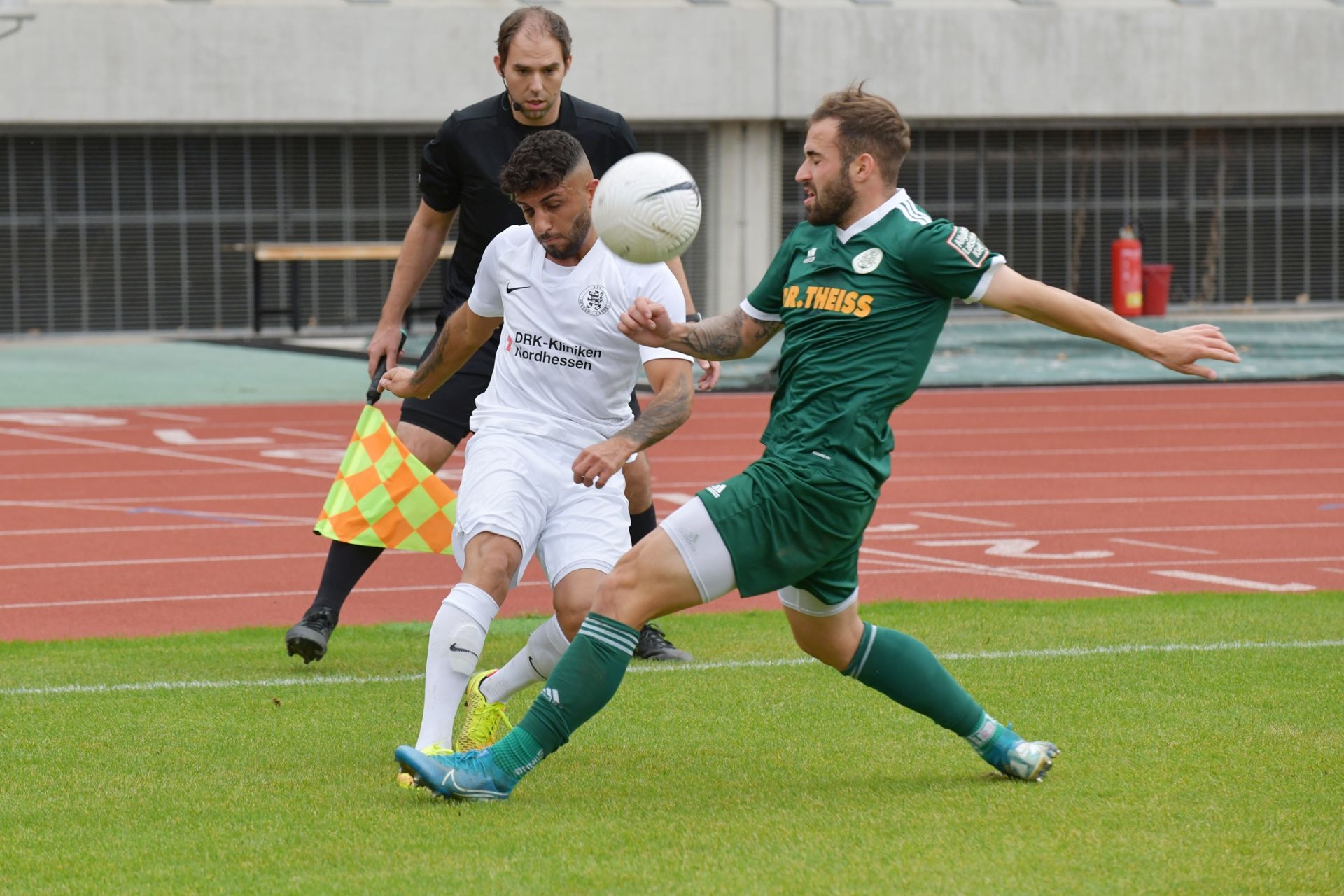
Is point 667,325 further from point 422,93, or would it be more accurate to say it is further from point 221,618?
point 422,93

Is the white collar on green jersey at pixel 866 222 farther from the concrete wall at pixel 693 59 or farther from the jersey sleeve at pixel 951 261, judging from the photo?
the concrete wall at pixel 693 59

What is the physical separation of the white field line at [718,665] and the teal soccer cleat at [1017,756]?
81.2 inches

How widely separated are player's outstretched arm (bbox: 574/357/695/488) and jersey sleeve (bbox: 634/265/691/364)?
2 cm

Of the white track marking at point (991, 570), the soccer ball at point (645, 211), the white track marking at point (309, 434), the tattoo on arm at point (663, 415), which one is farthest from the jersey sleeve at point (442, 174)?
the white track marking at point (309, 434)

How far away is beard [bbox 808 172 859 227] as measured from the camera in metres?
4.78

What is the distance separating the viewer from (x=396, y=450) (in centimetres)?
697

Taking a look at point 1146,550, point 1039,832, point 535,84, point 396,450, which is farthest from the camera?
point 1146,550

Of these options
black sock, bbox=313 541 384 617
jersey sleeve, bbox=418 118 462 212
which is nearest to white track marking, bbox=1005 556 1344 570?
black sock, bbox=313 541 384 617

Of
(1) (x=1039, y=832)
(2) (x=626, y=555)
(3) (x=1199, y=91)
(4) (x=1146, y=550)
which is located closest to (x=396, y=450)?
(2) (x=626, y=555)

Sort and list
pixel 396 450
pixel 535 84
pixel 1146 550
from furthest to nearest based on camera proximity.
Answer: pixel 1146 550 → pixel 396 450 → pixel 535 84

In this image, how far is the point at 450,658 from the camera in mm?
5121

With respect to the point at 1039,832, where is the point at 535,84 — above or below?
above

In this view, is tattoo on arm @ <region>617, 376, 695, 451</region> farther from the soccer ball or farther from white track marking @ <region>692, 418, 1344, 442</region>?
white track marking @ <region>692, 418, 1344, 442</region>

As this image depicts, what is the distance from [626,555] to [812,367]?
692 mm
